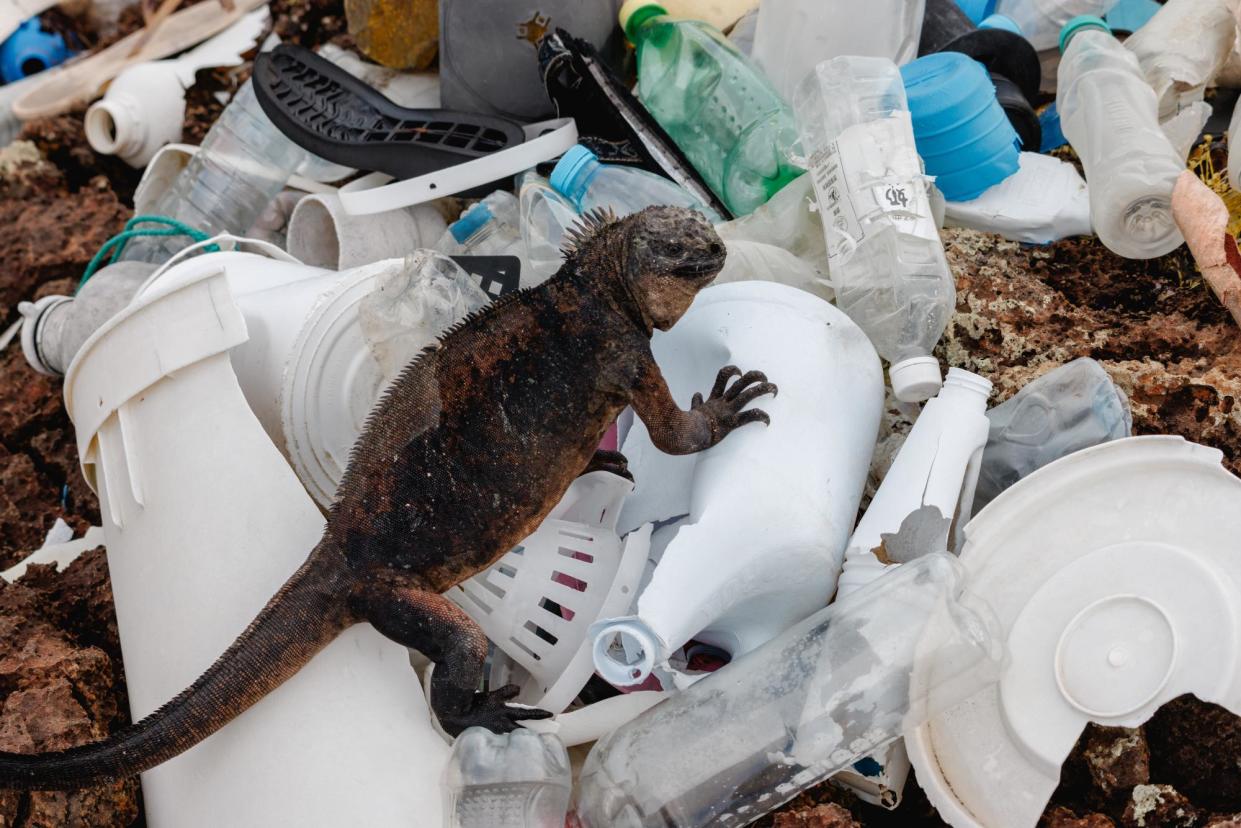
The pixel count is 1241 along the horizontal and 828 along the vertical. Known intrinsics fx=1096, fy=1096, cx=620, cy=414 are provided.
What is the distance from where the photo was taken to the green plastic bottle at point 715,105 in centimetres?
281

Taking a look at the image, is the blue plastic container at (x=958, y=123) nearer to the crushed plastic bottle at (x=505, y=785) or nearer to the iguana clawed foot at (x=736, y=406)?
the iguana clawed foot at (x=736, y=406)

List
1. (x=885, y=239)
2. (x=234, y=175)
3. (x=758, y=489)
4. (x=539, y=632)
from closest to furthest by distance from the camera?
(x=758, y=489) → (x=539, y=632) → (x=885, y=239) → (x=234, y=175)

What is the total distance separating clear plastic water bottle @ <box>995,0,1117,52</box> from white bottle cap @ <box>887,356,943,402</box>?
1708 millimetres

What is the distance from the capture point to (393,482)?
2.11 meters

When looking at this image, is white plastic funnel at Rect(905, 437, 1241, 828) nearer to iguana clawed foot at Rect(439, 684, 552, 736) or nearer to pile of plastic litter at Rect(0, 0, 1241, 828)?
pile of plastic litter at Rect(0, 0, 1241, 828)

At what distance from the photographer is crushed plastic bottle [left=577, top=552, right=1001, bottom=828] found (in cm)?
190

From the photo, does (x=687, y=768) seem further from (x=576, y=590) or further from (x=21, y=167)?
(x=21, y=167)

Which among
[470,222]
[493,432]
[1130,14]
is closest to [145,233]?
[470,222]

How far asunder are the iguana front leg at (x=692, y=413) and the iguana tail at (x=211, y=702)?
69 cm

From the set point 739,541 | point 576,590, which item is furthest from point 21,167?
point 739,541

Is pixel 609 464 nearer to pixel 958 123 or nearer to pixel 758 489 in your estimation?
pixel 758 489

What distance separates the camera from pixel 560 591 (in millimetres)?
2219

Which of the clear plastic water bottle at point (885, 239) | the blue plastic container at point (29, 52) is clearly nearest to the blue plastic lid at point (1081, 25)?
the clear plastic water bottle at point (885, 239)

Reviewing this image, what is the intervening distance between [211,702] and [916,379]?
143 centimetres
